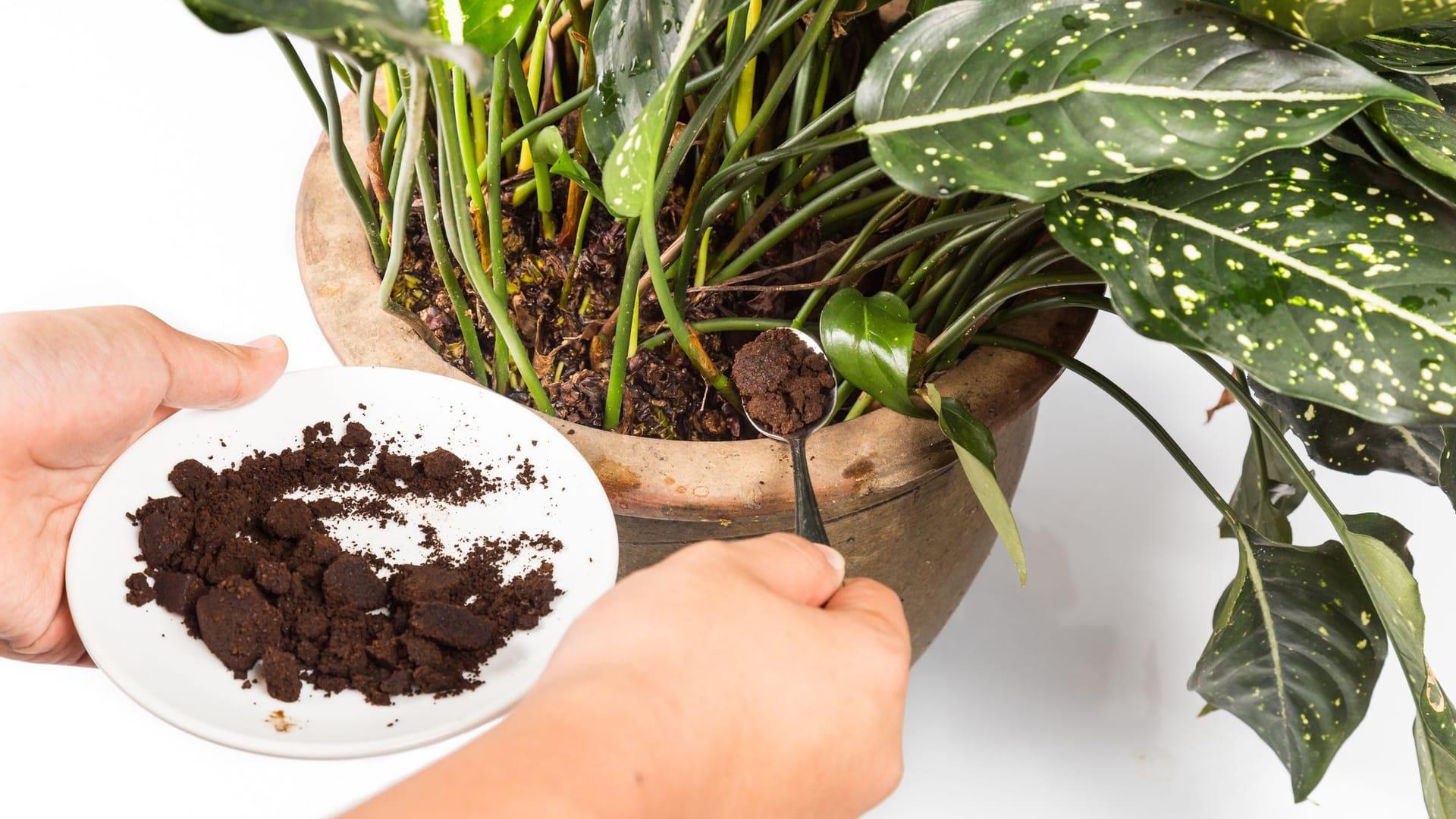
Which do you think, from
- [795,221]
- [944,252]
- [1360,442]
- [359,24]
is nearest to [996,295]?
[944,252]

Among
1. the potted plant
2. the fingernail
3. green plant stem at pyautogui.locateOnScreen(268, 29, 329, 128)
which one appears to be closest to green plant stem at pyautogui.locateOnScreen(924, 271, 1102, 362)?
the potted plant

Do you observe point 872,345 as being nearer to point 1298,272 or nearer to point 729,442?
point 729,442

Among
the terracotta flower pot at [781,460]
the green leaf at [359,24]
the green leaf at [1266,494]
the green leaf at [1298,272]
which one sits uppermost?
the green leaf at [359,24]

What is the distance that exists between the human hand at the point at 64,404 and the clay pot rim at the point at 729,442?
9cm

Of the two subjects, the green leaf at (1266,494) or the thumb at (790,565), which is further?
the green leaf at (1266,494)

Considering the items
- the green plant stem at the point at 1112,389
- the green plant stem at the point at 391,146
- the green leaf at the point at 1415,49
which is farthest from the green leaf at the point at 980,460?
the green plant stem at the point at 391,146

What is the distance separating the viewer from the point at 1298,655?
0.77 metres

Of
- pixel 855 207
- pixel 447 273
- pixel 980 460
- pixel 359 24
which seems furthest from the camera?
pixel 855 207

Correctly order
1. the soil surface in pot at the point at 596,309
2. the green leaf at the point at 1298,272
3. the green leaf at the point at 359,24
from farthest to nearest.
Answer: the soil surface in pot at the point at 596,309 < the green leaf at the point at 1298,272 < the green leaf at the point at 359,24

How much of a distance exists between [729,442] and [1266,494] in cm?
46

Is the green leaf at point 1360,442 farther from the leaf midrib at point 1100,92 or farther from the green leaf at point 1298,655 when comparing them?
the leaf midrib at point 1100,92

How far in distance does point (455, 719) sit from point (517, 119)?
608 millimetres

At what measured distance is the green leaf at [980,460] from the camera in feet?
2.30

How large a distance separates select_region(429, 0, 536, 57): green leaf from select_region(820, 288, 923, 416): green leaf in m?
0.27
